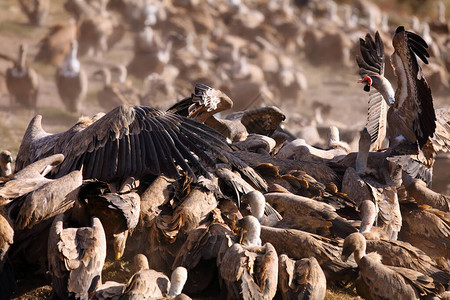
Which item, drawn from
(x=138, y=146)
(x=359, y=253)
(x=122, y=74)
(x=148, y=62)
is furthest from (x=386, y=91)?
(x=148, y=62)

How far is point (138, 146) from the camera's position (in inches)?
272

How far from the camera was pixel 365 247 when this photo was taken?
622 cm

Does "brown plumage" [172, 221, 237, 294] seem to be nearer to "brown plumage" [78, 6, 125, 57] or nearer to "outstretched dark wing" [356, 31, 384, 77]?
"outstretched dark wing" [356, 31, 384, 77]

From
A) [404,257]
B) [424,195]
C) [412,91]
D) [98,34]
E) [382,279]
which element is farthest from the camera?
[98,34]

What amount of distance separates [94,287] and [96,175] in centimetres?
157

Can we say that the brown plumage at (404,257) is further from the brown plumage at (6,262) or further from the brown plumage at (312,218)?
the brown plumage at (6,262)

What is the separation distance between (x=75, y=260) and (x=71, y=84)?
12.6 m

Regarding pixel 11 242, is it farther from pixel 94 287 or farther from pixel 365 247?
pixel 365 247

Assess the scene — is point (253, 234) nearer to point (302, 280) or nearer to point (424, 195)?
point (302, 280)

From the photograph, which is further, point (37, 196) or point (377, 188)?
point (377, 188)

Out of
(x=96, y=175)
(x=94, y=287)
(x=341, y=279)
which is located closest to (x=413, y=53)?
(x=341, y=279)

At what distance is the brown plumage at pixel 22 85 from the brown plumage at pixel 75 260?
472 inches

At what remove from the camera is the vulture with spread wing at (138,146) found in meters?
6.80

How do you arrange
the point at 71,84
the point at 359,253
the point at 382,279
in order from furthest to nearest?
the point at 71,84 → the point at 359,253 → the point at 382,279
